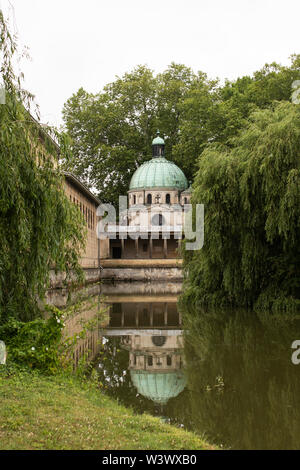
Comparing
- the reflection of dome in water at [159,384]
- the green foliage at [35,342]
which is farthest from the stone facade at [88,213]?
the green foliage at [35,342]

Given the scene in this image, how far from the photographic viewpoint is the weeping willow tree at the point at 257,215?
1634 centimetres

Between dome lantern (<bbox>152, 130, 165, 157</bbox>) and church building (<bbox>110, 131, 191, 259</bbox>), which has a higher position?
dome lantern (<bbox>152, 130, 165, 157</bbox>)

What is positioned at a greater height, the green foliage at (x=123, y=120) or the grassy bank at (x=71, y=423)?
the green foliage at (x=123, y=120)

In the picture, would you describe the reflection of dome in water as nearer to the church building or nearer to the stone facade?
the stone facade

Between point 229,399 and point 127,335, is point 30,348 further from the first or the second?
point 127,335

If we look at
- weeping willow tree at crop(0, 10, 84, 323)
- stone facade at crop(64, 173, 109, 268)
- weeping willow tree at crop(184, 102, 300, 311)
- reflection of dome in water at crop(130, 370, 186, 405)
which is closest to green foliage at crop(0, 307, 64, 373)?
weeping willow tree at crop(0, 10, 84, 323)

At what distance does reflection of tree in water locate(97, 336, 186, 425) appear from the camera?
23.3ft

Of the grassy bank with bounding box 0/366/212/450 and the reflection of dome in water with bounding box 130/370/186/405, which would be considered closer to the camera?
the grassy bank with bounding box 0/366/212/450

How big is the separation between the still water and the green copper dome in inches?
2023

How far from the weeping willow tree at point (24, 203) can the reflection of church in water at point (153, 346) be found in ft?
7.45

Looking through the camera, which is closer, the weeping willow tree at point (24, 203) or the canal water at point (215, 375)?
the canal water at point (215, 375)

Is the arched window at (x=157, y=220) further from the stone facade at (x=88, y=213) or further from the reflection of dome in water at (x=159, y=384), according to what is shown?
the reflection of dome in water at (x=159, y=384)

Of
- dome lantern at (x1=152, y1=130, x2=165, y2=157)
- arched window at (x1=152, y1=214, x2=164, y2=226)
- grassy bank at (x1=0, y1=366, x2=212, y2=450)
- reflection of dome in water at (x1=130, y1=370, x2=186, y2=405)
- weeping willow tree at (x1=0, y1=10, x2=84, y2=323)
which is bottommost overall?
reflection of dome in water at (x1=130, y1=370, x2=186, y2=405)

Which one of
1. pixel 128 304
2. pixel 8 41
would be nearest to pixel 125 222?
pixel 128 304
